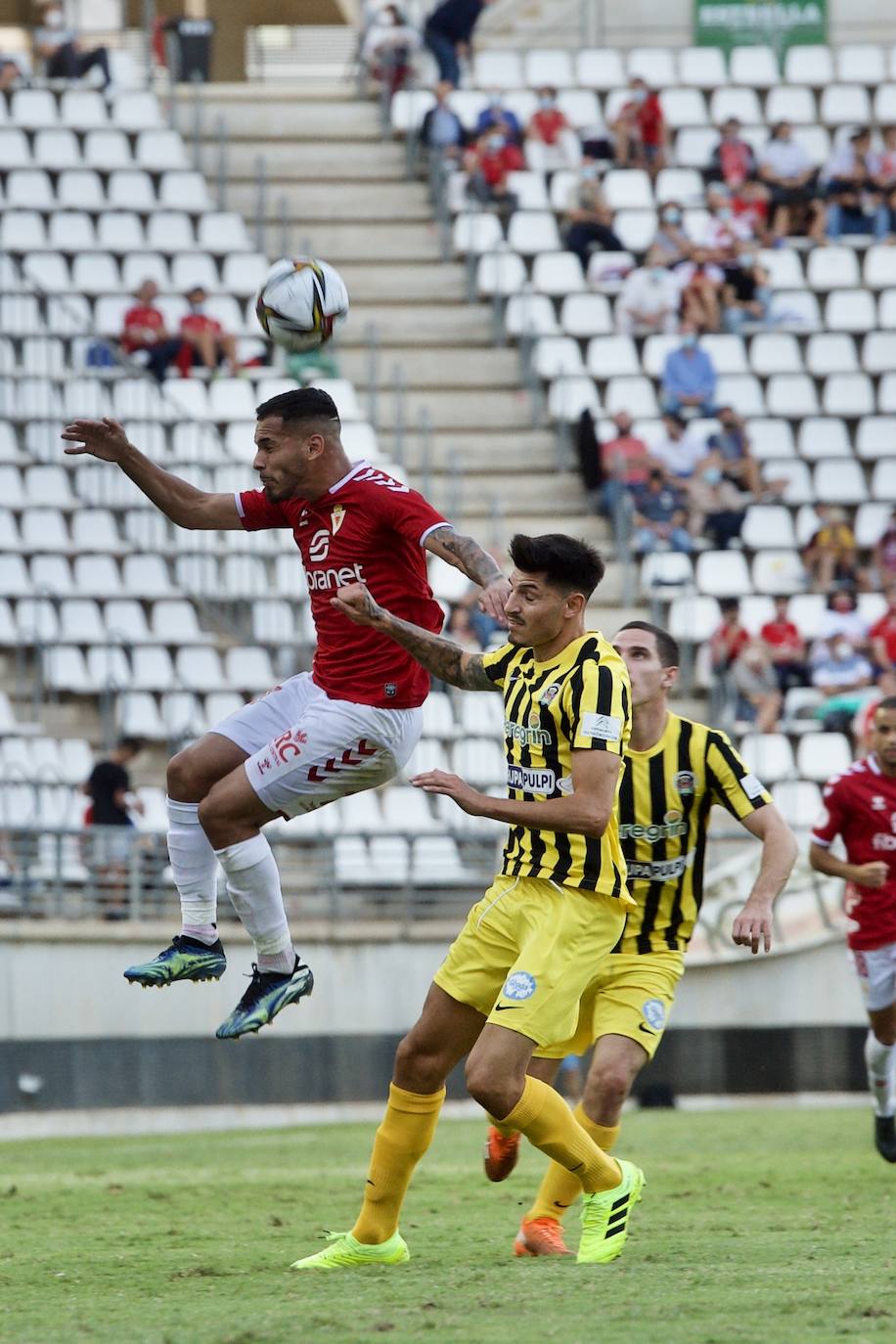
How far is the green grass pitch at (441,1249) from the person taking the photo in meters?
5.89

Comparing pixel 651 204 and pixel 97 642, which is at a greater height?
pixel 651 204

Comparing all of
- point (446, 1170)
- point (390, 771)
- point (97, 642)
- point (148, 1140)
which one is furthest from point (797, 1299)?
→ point (97, 642)

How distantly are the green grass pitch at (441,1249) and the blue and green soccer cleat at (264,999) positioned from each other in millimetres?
779

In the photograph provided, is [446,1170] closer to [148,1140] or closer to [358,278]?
[148,1140]

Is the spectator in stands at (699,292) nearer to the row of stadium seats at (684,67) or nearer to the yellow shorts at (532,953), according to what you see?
the row of stadium seats at (684,67)

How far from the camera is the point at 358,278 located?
24.2 m

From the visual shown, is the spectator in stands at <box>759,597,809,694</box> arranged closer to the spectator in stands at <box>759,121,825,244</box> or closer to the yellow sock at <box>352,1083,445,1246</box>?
the spectator in stands at <box>759,121,825,244</box>

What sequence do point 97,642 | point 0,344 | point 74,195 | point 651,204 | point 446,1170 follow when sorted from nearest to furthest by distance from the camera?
1. point 446,1170
2. point 97,642
3. point 0,344
4. point 74,195
5. point 651,204

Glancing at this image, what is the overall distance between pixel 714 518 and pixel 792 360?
10.7 ft

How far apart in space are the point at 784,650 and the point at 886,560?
2.41 metres

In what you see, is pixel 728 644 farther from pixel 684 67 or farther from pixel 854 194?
pixel 684 67

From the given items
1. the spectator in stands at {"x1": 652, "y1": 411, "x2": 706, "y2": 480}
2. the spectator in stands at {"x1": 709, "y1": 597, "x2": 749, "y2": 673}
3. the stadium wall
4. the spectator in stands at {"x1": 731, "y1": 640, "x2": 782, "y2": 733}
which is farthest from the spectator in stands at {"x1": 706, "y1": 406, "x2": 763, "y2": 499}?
the stadium wall

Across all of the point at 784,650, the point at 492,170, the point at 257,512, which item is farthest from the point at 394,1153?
the point at 492,170

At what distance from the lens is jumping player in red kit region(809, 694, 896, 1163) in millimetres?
10719
